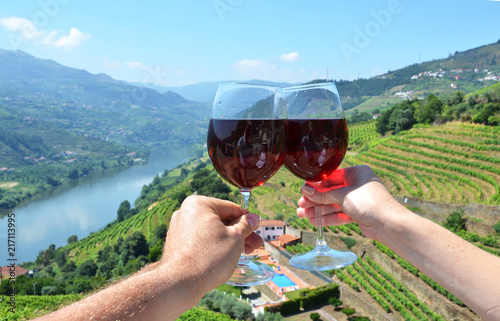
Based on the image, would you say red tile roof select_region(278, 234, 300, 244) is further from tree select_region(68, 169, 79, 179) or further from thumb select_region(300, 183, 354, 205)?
tree select_region(68, 169, 79, 179)

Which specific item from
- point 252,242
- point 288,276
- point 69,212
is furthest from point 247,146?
point 69,212

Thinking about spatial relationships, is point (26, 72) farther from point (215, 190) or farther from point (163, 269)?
point (163, 269)

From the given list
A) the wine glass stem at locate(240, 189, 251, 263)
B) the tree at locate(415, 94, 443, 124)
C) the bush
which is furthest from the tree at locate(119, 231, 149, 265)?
the wine glass stem at locate(240, 189, 251, 263)

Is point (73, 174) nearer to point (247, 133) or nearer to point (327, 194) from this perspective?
point (327, 194)

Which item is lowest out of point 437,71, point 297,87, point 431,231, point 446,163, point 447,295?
point 447,295

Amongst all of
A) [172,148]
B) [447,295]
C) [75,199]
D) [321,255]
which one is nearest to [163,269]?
[321,255]
